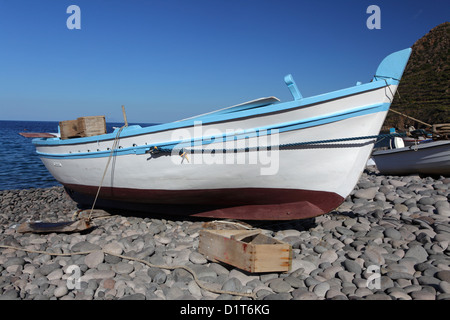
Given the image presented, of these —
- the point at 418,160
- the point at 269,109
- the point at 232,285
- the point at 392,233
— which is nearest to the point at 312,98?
the point at 269,109

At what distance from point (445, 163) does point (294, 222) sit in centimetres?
536

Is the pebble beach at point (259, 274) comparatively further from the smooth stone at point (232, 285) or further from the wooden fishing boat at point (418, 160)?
the wooden fishing boat at point (418, 160)

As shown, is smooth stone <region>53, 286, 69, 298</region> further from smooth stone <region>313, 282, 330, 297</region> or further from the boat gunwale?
the boat gunwale

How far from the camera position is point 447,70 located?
49.6 meters

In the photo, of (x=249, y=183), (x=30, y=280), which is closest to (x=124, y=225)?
(x=30, y=280)

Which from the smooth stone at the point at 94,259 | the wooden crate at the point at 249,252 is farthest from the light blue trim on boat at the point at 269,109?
the smooth stone at the point at 94,259

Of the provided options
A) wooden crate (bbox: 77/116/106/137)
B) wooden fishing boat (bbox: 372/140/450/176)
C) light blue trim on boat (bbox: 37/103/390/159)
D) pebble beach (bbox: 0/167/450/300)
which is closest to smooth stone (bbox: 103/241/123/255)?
pebble beach (bbox: 0/167/450/300)

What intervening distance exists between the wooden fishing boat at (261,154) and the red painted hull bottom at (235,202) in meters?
0.02

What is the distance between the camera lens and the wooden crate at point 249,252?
3.70m

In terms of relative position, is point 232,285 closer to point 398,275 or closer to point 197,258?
point 197,258

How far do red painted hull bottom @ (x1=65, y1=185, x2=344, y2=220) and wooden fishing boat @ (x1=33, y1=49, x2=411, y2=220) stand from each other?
0.02 metres

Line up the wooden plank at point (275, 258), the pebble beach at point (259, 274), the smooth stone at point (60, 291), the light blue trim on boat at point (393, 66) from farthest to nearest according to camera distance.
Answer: the light blue trim on boat at point (393, 66) < the wooden plank at point (275, 258) < the smooth stone at point (60, 291) < the pebble beach at point (259, 274)

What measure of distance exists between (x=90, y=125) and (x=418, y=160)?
28.5 ft

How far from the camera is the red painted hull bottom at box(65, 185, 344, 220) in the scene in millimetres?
4930
